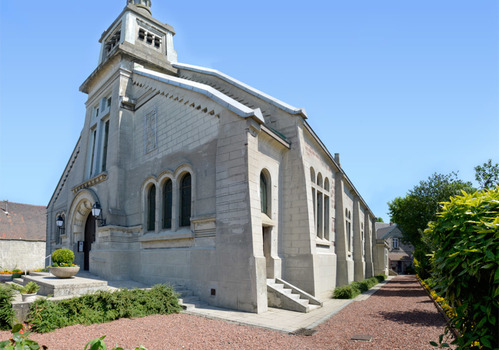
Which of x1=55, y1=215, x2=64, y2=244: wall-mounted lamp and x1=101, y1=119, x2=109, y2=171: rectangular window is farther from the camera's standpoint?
x1=55, y1=215, x2=64, y2=244: wall-mounted lamp

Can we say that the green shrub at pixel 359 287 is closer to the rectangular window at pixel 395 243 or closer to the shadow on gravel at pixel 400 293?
the shadow on gravel at pixel 400 293

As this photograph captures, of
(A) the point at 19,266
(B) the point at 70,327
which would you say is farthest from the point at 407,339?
(A) the point at 19,266

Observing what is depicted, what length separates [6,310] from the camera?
8570mm

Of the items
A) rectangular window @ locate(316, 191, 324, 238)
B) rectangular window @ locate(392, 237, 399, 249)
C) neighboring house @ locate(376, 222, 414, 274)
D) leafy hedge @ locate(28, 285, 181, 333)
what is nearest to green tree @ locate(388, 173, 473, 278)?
rectangular window @ locate(316, 191, 324, 238)

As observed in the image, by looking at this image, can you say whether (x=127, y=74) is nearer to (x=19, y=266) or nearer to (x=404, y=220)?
(x=404, y=220)

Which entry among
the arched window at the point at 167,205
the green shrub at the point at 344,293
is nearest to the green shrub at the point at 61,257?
the arched window at the point at 167,205

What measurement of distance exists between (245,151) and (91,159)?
1294 cm

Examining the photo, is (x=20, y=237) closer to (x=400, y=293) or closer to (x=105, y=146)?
(x=105, y=146)

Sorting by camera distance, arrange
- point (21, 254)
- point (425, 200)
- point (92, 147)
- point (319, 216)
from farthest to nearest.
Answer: point (21, 254)
point (425, 200)
point (92, 147)
point (319, 216)

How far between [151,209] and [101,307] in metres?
7.05

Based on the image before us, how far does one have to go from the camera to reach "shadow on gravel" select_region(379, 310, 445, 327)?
9984mm

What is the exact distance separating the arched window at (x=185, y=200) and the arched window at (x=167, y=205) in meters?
0.94

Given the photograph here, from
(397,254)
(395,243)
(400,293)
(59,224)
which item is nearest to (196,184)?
(59,224)

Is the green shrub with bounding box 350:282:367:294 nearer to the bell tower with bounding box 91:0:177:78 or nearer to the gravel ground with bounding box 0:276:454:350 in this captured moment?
the gravel ground with bounding box 0:276:454:350
